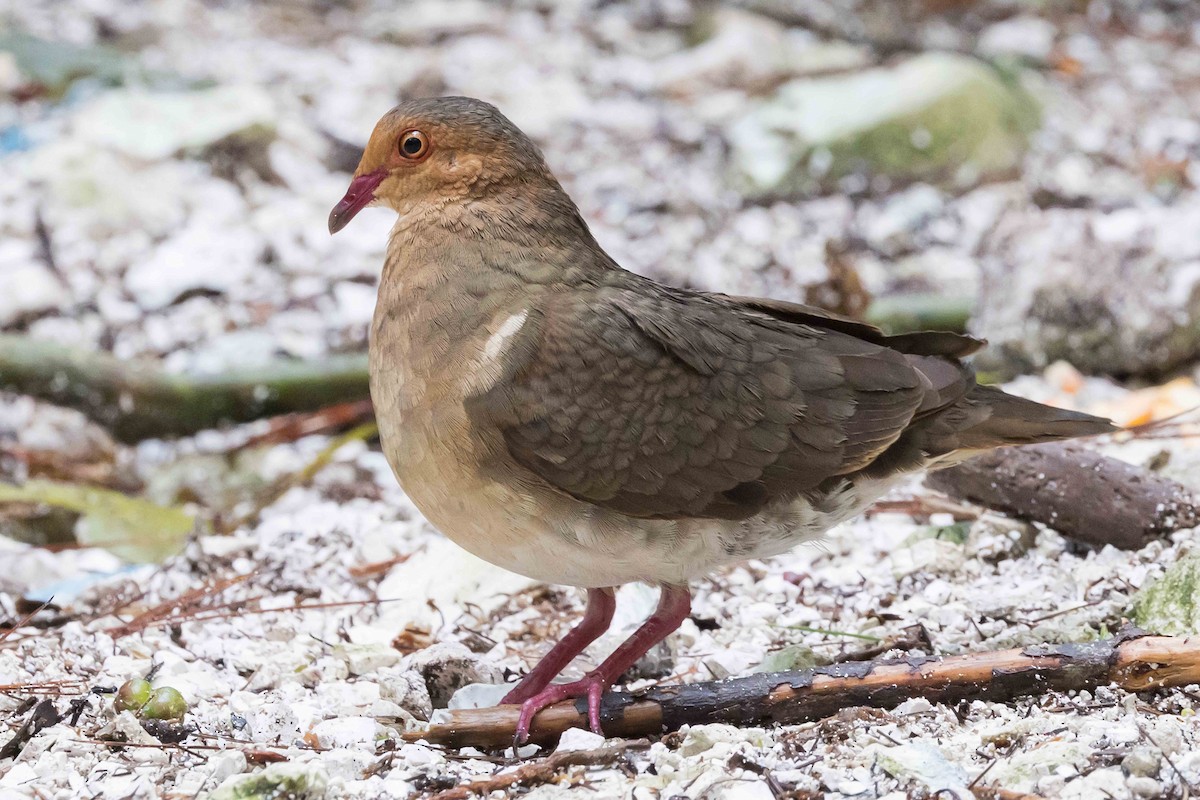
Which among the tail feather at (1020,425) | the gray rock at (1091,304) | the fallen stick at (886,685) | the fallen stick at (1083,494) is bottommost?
the gray rock at (1091,304)

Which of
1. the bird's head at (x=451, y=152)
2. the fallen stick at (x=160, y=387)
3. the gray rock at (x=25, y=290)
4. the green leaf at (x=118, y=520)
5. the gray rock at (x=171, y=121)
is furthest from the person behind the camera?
the gray rock at (x=171, y=121)

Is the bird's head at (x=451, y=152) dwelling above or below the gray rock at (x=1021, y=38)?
above

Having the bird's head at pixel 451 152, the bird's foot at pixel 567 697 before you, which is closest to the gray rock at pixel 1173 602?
the bird's foot at pixel 567 697

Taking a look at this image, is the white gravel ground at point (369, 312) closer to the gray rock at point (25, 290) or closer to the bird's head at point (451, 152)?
Answer: the gray rock at point (25, 290)

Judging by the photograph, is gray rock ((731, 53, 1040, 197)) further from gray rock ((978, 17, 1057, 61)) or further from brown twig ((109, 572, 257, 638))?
brown twig ((109, 572, 257, 638))

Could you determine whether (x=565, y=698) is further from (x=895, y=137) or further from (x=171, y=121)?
(x=895, y=137)

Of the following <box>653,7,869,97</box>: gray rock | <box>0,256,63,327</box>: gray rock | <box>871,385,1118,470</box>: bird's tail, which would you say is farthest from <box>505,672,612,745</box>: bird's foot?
<box>653,7,869,97</box>: gray rock

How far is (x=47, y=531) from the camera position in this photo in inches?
202

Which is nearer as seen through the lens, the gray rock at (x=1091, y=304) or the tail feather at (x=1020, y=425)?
Answer: the tail feather at (x=1020, y=425)

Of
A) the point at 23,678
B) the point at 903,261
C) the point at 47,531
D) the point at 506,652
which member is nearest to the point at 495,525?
the point at 506,652

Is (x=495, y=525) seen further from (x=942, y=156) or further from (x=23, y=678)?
(x=942, y=156)

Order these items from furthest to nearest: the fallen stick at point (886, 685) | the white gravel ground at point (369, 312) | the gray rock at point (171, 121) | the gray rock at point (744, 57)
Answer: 1. the gray rock at point (744, 57)
2. the gray rock at point (171, 121)
3. the fallen stick at point (886, 685)
4. the white gravel ground at point (369, 312)

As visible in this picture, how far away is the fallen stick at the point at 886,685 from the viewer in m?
3.17

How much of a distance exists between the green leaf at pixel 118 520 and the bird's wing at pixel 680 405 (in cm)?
203
